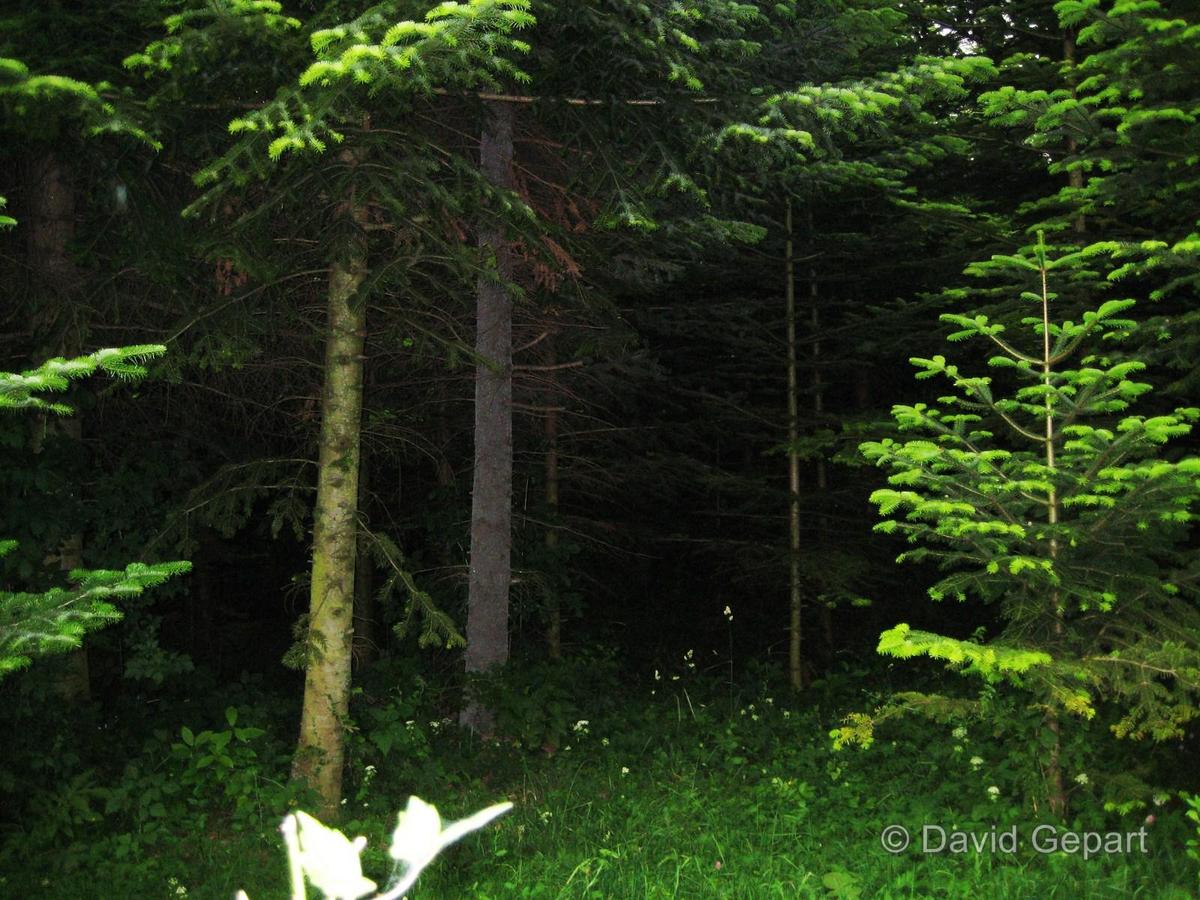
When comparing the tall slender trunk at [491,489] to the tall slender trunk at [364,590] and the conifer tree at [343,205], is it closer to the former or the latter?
the conifer tree at [343,205]

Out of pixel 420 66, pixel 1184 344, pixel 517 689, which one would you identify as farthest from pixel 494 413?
pixel 1184 344

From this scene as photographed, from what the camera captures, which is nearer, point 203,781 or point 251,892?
point 251,892

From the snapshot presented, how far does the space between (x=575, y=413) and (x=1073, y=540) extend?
7063 millimetres

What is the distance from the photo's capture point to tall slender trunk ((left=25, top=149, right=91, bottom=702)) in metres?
7.69

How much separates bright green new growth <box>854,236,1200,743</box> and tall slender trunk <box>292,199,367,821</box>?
364 cm

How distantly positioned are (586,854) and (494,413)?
4105mm

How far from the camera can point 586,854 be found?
20.2 feet

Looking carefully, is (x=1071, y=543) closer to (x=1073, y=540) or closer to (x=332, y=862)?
(x=1073, y=540)

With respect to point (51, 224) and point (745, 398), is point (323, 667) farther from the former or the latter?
point (745, 398)

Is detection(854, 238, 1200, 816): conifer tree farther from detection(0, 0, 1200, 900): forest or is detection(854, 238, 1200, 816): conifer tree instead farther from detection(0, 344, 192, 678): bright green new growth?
detection(0, 344, 192, 678): bright green new growth

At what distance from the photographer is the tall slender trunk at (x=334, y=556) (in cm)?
700

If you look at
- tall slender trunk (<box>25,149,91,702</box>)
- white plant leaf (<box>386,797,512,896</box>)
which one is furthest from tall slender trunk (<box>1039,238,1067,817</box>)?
tall slender trunk (<box>25,149,91,702</box>)

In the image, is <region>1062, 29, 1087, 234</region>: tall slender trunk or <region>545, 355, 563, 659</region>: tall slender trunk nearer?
<region>1062, 29, 1087, 234</region>: tall slender trunk

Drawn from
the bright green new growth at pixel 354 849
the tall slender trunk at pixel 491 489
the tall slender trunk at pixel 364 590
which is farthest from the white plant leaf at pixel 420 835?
the tall slender trunk at pixel 364 590
